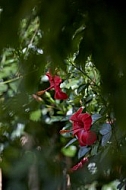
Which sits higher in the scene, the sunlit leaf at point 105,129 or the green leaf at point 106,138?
the sunlit leaf at point 105,129

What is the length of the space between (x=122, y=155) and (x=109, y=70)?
287 millimetres

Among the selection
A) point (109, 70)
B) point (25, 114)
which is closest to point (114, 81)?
point (109, 70)

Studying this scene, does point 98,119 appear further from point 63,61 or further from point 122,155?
point 63,61

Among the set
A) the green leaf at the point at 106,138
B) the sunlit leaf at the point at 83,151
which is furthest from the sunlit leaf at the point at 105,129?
the sunlit leaf at the point at 83,151

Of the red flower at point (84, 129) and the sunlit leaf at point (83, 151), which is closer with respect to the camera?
the red flower at point (84, 129)

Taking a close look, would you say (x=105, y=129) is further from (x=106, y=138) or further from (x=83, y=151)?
(x=83, y=151)

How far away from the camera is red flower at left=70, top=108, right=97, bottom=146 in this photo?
3.93ft

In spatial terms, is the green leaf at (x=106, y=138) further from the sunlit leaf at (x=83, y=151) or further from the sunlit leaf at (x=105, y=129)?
the sunlit leaf at (x=83, y=151)

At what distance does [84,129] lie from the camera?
1.22 meters

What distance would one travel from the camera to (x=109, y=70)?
20.5 inches

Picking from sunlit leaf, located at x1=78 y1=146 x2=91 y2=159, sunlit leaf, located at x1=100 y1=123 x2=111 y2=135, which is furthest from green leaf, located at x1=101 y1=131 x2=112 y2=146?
sunlit leaf, located at x1=78 y1=146 x2=91 y2=159

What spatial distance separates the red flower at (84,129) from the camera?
120 centimetres

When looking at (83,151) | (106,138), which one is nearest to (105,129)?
(106,138)

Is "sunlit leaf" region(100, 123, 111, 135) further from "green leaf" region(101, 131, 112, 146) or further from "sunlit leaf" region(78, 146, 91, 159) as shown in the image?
"sunlit leaf" region(78, 146, 91, 159)
